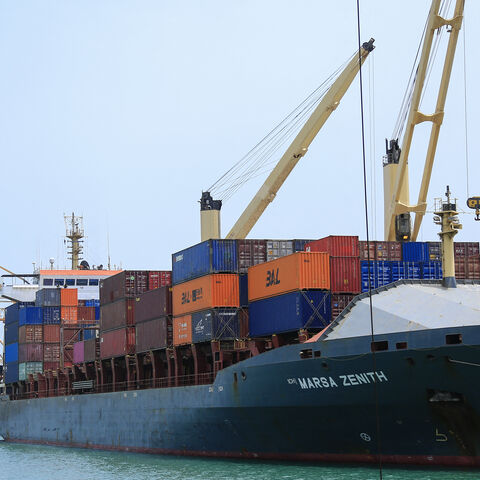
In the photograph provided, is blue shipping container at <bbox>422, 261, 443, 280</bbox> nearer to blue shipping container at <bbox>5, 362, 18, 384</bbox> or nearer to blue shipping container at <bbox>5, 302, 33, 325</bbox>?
blue shipping container at <bbox>5, 302, 33, 325</bbox>

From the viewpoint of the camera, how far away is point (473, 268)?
38.5m

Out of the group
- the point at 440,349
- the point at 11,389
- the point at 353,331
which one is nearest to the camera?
the point at 440,349

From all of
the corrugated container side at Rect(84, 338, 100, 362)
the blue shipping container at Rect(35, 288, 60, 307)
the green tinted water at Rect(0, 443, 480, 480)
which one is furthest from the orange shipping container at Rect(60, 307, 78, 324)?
the green tinted water at Rect(0, 443, 480, 480)

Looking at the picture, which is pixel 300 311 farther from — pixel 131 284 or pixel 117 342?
pixel 117 342

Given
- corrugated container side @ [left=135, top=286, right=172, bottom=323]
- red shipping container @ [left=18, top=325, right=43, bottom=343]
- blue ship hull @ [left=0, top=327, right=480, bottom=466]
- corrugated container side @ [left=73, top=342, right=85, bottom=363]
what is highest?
corrugated container side @ [left=135, top=286, right=172, bottom=323]

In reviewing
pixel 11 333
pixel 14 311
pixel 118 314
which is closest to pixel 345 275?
pixel 118 314

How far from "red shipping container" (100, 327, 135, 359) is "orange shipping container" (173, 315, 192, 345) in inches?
221

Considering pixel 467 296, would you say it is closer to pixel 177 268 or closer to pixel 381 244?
pixel 381 244

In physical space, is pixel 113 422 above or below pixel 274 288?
below

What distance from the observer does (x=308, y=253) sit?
1390 inches

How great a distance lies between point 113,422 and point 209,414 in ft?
36.5

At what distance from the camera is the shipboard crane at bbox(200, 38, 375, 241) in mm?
49656

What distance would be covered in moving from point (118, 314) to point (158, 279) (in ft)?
9.54

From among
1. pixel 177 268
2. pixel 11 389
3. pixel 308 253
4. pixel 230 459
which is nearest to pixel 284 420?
pixel 230 459
